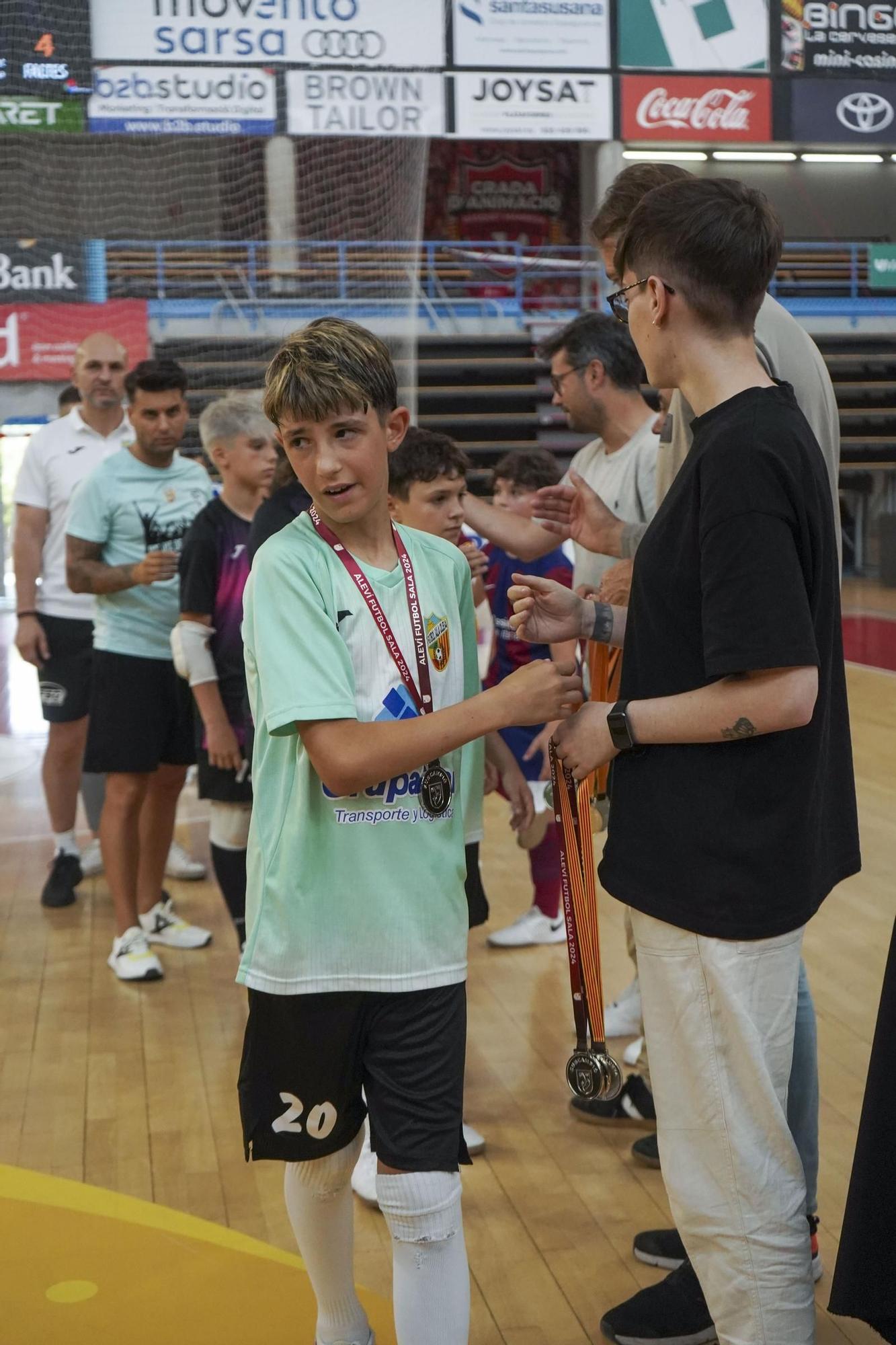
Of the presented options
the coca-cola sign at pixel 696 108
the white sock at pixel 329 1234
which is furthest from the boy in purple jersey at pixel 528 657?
the coca-cola sign at pixel 696 108

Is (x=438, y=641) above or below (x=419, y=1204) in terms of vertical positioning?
above

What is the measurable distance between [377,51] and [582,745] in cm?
769

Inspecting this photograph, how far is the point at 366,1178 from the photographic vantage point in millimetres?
2418

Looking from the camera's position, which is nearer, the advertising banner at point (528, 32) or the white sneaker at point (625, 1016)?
the white sneaker at point (625, 1016)

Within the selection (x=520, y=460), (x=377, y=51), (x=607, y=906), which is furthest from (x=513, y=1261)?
(x=377, y=51)

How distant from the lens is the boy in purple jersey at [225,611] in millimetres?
3223

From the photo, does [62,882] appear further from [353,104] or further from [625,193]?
[353,104]

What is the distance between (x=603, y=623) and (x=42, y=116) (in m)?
7.47

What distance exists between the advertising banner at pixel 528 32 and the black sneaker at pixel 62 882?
7.87 meters

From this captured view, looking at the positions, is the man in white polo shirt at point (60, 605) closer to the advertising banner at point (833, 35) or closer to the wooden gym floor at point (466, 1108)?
the wooden gym floor at point (466, 1108)

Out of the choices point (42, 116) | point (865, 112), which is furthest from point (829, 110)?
point (42, 116)

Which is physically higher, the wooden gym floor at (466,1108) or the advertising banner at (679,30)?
the advertising banner at (679,30)

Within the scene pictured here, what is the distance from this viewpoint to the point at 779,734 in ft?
4.88

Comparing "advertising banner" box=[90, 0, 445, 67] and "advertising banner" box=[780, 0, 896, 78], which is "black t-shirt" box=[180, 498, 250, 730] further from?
"advertising banner" box=[780, 0, 896, 78]
